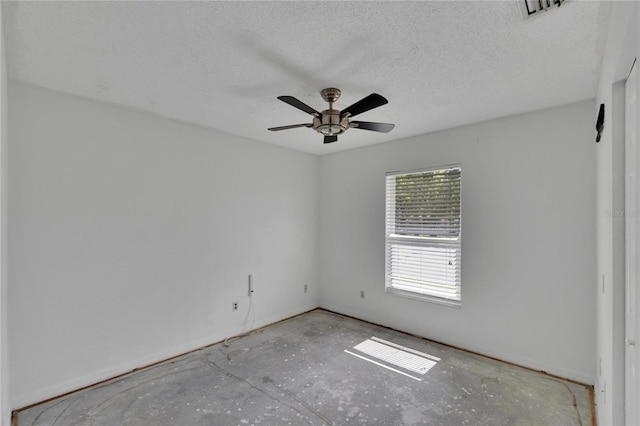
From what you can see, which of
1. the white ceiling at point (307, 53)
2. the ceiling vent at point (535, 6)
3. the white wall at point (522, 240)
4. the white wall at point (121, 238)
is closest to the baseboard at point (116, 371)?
the white wall at point (121, 238)

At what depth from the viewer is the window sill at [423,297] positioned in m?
3.33

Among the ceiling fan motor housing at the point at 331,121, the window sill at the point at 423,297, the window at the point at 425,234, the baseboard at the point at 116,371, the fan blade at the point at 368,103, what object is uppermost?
the fan blade at the point at 368,103

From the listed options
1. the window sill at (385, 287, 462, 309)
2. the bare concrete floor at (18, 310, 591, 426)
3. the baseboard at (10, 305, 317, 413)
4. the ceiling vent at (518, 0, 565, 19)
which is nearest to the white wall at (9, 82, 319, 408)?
the baseboard at (10, 305, 317, 413)

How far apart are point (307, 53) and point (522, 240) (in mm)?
2574

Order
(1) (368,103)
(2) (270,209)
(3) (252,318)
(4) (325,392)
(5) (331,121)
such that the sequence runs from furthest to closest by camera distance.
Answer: (2) (270,209)
(3) (252,318)
(4) (325,392)
(5) (331,121)
(1) (368,103)

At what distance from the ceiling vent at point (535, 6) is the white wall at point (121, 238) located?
9.74 feet

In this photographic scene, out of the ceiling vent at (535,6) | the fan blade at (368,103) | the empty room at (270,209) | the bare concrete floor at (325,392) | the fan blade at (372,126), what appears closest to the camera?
the ceiling vent at (535,6)

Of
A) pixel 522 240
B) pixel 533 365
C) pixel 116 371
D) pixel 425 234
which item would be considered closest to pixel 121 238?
pixel 116 371

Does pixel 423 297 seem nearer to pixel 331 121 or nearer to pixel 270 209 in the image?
pixel 270 209

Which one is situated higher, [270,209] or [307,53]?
[307,53]

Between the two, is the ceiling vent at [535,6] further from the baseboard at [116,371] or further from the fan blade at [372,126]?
the baseboard at [116,371]

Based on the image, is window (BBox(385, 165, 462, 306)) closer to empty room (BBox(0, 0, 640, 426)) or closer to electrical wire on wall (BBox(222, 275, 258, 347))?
empty room (BBox(0, 0, 640, 426))

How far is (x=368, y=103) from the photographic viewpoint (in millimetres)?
2061

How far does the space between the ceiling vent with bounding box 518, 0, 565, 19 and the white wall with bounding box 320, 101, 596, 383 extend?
5.24 feet
